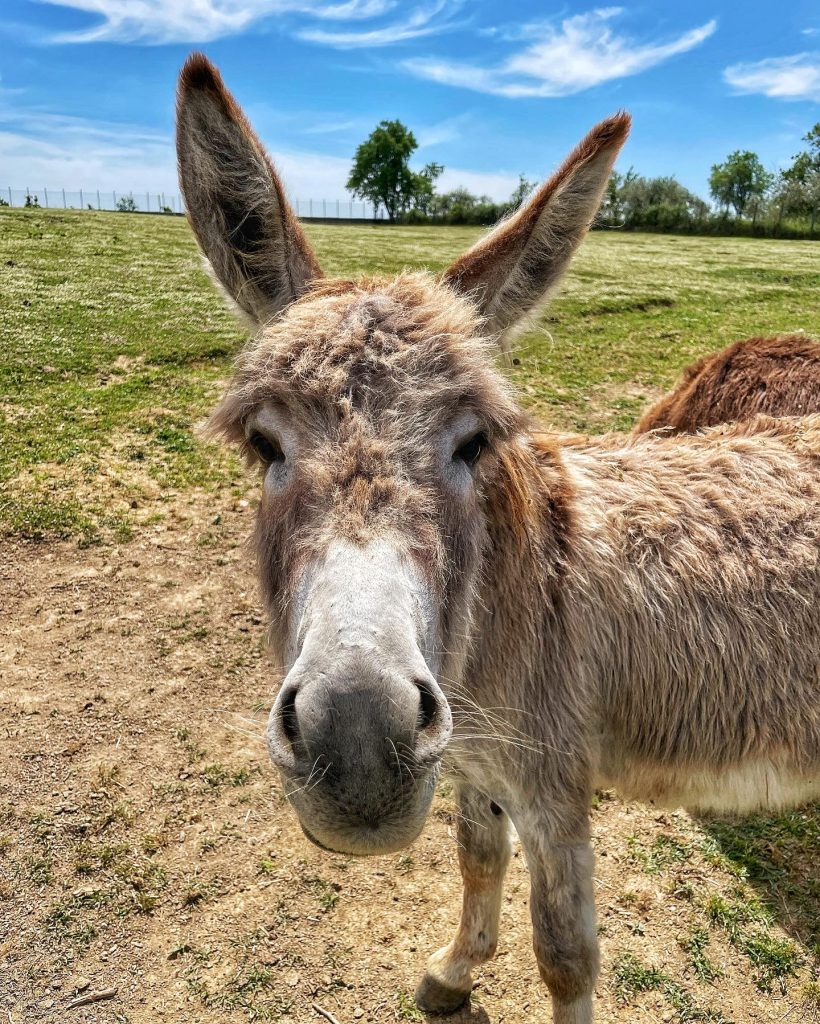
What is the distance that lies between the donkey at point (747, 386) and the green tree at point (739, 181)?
100244 mm

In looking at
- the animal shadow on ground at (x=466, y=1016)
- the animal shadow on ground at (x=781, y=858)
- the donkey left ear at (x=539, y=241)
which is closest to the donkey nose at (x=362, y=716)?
the donkey left ear at (x=539, y=241)

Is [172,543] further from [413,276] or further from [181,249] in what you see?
[181,249]

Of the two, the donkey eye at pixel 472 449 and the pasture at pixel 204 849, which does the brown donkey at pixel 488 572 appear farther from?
the pasture at pixel 204 849

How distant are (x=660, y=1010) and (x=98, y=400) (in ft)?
32.6

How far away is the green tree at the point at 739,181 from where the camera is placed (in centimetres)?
8969

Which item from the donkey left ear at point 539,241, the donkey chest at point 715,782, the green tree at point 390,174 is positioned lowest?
the donkey chest at point 715,782

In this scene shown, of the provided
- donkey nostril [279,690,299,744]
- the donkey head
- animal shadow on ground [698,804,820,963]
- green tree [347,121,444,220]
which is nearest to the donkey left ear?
the donkey head

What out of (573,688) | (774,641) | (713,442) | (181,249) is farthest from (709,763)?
(181,249)

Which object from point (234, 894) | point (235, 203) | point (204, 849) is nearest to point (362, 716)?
point (235, 203)

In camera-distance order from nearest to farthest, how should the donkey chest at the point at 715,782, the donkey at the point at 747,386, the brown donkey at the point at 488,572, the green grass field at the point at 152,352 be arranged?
the brown donkey at the point at 488,572
the donkey chest at the point at 715,782
the donkey at the point at 747,386
the green grass field at the point at 152,352

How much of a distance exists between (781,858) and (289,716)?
4106mm

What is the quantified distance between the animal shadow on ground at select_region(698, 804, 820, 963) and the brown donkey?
1.16 meters

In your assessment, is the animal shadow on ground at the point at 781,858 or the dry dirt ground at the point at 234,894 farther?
the animal shadow on ground at the point at 781,858

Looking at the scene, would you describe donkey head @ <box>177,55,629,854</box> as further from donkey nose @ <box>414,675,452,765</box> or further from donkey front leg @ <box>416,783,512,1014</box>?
donkey front leg @ <box>416,783,512,1014</box>
